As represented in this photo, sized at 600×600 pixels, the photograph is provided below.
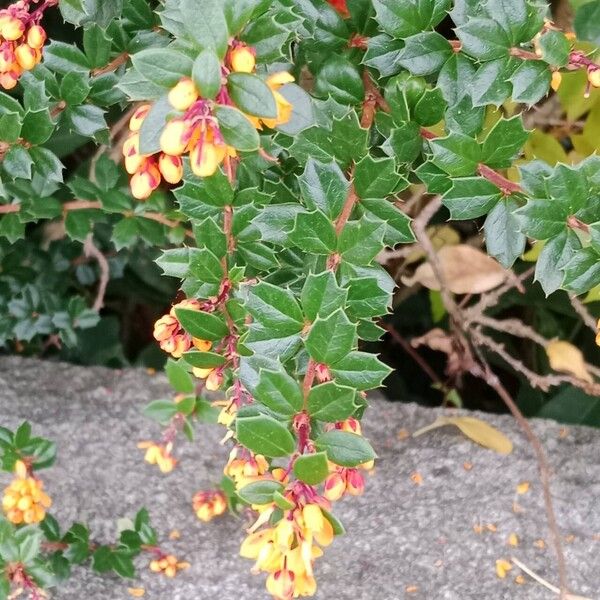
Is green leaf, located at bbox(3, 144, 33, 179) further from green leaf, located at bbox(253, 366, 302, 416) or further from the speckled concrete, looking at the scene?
the speckled concrete

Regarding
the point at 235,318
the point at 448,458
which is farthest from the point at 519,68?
the point at 448,458

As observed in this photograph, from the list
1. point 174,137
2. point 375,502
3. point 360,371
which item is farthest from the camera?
A: point 375,502

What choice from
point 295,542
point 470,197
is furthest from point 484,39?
point 295,542

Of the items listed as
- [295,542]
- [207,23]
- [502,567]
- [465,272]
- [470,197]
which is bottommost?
[502,567]

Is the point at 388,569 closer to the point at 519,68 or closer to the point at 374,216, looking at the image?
the point at 374,216

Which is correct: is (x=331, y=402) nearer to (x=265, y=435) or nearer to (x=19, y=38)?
(x=265, y=435)

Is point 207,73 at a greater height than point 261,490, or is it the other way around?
point 207,73

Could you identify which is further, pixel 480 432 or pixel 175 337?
pixel 480 432
